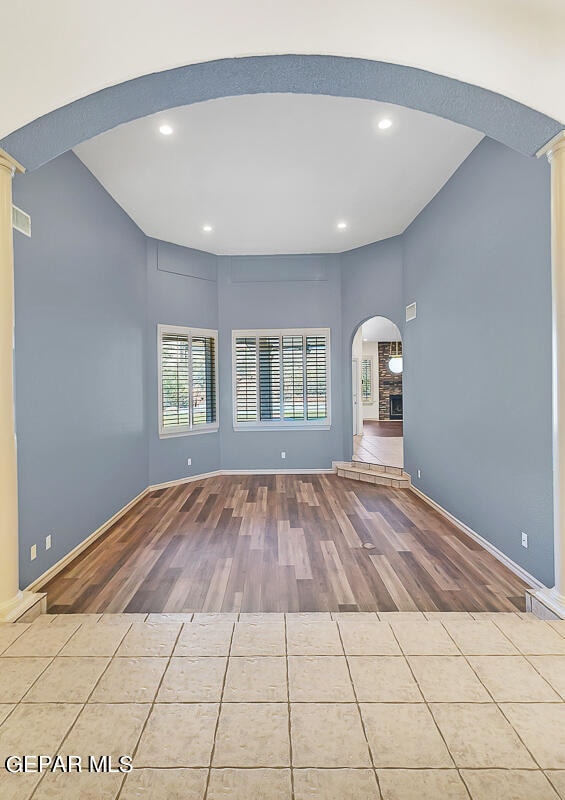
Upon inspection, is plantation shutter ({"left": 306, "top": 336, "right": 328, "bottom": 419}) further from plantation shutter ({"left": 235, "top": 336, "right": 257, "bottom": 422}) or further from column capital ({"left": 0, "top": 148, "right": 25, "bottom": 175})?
column capital ({"left": 0, "top": 148, "right": 25, "bottom": 175})

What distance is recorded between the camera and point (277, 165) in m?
3.72

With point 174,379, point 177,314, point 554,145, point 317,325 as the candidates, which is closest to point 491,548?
point 554,145

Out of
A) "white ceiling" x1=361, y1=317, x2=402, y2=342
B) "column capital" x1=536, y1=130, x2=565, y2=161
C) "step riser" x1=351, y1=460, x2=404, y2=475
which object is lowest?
"step riser" x1=351, y1=460, x2=404, y2=475

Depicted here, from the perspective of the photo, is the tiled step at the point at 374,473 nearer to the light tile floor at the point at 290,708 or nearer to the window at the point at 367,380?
the light tile floor at the point at 290,708

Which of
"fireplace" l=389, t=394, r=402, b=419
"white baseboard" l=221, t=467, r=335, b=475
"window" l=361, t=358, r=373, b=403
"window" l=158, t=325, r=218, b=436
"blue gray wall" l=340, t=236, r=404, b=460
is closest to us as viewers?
"blue gray wall" l=340, t=236, r=404, b=460

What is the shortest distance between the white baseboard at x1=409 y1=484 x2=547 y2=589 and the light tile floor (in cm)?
109

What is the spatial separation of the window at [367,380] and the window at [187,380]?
8.72m

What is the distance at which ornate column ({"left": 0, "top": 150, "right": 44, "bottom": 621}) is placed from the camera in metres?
1.96

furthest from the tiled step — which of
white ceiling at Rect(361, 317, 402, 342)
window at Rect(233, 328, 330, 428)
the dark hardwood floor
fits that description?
white ceiling at Rect(361, 317, 402, 342)

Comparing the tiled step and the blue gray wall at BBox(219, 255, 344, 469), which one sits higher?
the blue gray wall at BBox(219, 255, 344, 469)

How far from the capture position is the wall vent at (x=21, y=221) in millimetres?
2713

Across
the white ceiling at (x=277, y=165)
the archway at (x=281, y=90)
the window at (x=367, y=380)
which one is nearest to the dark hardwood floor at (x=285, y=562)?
the archway at (x=281, y=90)

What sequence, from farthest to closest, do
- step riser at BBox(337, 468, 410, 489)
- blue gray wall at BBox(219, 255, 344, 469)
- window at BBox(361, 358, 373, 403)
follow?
window at BBox(361, 358, 373, 403) < blue gray wall at BBox(219, 255, 344, 469) < step riser at BBox(337, 468, 410, 489)

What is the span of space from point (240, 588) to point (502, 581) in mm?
1932
